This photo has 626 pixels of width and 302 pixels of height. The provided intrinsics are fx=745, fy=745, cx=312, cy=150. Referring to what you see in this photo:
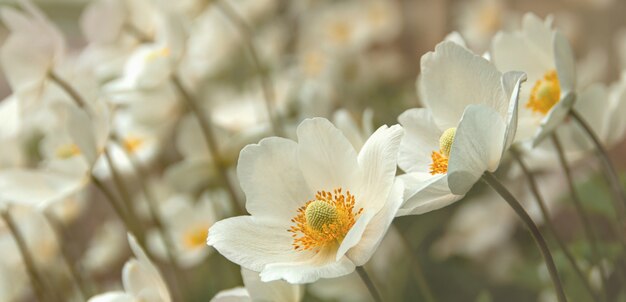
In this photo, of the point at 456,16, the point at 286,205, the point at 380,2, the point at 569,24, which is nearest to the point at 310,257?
the point at 286,205

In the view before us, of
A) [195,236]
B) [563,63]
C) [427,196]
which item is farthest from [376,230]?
[195,236]

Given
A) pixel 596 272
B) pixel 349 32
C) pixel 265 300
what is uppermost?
pixel 349 32

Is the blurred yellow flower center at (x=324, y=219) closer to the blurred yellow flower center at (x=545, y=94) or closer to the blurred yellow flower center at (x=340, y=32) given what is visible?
the blurred yellow flower center at (x=545, y=94)

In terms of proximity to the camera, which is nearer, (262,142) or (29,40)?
(262,142)

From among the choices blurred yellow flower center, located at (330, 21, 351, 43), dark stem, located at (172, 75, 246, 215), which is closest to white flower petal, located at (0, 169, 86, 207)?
dark stem, located at (172, 75, 246, 215)

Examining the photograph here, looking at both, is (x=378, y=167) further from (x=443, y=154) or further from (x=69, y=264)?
(x=69, y=264)

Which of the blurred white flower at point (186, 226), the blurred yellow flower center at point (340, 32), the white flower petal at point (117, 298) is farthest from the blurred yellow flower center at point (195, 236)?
the blurred yellow flower center at point (340, 32)

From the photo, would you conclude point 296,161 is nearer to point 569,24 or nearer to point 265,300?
point 265,300
